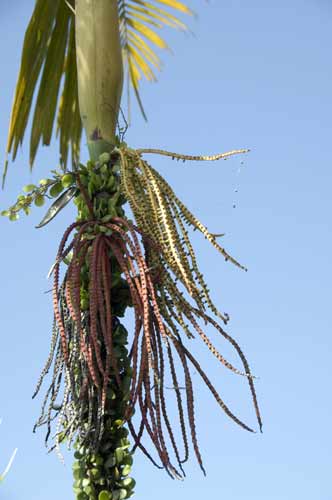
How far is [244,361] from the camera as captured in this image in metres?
3.50

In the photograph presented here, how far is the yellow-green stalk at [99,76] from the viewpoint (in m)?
4.00

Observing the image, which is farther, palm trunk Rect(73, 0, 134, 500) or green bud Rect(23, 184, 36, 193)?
green bud Rect(23, 184, 36, 193)

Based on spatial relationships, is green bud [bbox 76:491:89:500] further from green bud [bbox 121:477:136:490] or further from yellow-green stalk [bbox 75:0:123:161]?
yellow-green stalk [bbox 75:0:123:161]

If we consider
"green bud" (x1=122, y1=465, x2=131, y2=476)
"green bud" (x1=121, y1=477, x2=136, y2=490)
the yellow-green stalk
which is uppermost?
the yellow-green stalk

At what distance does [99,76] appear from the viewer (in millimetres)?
4027

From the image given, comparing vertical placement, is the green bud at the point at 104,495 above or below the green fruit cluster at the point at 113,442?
below

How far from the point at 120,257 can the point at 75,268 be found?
0.61ft

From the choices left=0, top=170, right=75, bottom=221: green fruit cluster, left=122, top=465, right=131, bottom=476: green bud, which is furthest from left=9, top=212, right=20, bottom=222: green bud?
left=122, top=465, right=131, bottom=476: green bud

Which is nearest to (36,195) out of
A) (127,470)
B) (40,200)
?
(40,200)

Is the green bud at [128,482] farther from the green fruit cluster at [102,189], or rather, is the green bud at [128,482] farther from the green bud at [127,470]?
the green fruit cluster at [102,189]

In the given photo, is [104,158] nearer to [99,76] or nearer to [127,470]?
[99,76]

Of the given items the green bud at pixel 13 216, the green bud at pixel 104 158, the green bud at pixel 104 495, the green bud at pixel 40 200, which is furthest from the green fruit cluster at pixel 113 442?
the green bud at pixel 13 216

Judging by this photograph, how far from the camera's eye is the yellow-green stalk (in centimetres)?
400

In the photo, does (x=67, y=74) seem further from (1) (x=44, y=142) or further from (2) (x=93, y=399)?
(2) (x=93, y=399)
